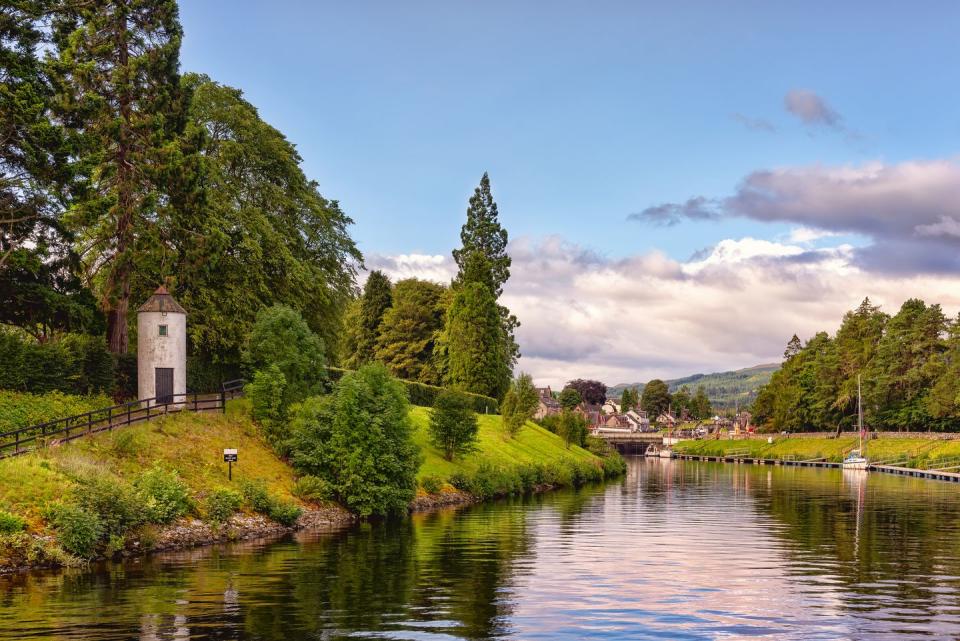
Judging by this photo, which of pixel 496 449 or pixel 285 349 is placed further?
pixel 496 449

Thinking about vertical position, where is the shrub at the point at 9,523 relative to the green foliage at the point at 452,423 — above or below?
below

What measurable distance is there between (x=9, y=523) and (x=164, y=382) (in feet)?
63.9

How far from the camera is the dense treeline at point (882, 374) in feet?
431

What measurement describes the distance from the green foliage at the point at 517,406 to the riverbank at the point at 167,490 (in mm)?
25962

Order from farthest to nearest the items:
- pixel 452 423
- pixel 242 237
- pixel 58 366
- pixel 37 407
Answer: pixel 452 423
pixel 242 237
pixel 58 366
pixel 37 407

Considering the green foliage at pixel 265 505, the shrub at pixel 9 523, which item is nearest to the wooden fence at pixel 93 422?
the shrub at pixel 9 523

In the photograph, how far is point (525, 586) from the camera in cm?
2969

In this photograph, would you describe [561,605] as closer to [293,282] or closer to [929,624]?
[929,624]

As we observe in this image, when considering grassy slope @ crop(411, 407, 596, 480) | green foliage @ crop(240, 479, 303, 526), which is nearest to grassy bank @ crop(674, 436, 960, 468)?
grassy slope @ crop(411, 407, 596, 480)

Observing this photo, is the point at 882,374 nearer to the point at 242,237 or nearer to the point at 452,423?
the point at 452,423

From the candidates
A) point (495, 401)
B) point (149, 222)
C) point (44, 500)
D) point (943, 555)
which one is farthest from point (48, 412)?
point (495, 401)

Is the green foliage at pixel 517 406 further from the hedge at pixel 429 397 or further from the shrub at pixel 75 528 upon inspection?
the shrub at pixel 75 528

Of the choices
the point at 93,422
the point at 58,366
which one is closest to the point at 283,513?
the point at 93,422

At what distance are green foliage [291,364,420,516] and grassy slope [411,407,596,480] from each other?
17.4 ft
